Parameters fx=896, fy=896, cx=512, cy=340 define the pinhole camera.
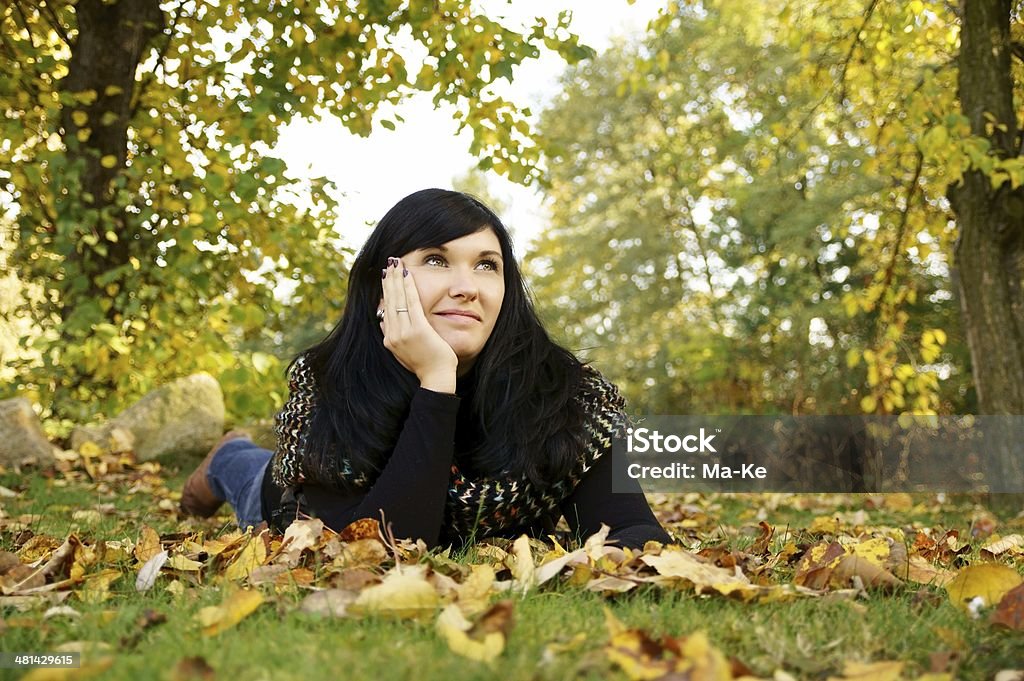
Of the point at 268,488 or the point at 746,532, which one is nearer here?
the point at 268,488

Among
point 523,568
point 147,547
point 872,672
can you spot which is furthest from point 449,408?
point 872,672

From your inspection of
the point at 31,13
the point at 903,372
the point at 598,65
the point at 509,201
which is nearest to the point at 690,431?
the point at 903,372

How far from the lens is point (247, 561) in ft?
5.91

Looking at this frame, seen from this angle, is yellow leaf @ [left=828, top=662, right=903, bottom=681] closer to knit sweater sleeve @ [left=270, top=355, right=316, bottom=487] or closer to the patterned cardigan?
the patterned cardigan

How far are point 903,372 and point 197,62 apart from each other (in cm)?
466

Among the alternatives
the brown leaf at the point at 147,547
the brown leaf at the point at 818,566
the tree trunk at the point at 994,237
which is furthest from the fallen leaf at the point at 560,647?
the tree trunk at the point at 994,237

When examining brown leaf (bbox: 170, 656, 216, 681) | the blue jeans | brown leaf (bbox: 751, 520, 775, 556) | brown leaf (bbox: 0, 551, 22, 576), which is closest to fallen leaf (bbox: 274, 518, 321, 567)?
brown leaf (bbox: 0, 551, 22, 576)

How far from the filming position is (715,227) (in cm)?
1592

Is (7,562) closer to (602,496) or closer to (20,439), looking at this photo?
(602,496)

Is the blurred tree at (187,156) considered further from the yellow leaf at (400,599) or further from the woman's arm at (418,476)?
the yellow leaf at (400,599)

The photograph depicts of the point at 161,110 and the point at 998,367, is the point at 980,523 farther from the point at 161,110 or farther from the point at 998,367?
the point at 161,110

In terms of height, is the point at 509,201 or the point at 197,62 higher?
the point at 509,201

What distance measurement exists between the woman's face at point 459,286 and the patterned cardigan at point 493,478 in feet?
1.23

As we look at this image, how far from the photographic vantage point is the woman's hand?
2.37m
